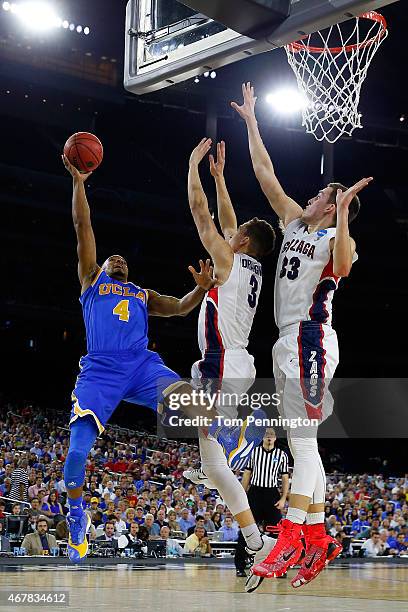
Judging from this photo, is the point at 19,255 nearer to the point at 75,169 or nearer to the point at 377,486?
the point at 377,486

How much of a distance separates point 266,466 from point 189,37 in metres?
→ 5.68

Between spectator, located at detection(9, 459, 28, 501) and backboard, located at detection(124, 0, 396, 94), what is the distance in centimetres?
1042

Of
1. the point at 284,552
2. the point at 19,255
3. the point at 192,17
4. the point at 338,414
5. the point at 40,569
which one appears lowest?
the point at 40,569

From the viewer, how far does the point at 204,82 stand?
2192cm

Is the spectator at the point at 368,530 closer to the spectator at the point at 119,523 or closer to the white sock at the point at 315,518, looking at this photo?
the spectator at the point at 119,523

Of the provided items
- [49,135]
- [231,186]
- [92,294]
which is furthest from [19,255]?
[92,294]

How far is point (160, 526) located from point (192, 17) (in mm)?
10540

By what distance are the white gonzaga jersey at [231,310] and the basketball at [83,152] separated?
4.22 feet

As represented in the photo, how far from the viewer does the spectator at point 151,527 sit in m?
13.8

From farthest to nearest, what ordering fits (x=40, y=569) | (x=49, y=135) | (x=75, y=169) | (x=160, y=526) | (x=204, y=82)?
(x=49, y=135) < (x=204, y=82) < (x=160, y=526) < (x=40, y=569) < (x=75, y=169)

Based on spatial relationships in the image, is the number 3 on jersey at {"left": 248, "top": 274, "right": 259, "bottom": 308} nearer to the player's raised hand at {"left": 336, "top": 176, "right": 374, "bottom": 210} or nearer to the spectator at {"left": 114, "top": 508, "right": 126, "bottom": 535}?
the player's raised hand at {"left": 336, "top": 176, "right": 374, "bottom": 210}

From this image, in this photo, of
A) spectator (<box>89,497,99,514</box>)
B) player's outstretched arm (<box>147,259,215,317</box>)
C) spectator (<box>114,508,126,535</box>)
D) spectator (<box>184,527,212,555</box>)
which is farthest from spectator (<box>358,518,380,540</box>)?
player's outstretched arm (<box>147,259,215,317</box>)

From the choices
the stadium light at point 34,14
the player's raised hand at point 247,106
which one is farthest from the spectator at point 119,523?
the stadium light at point 34,14

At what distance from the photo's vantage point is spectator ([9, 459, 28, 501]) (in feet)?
48.9
